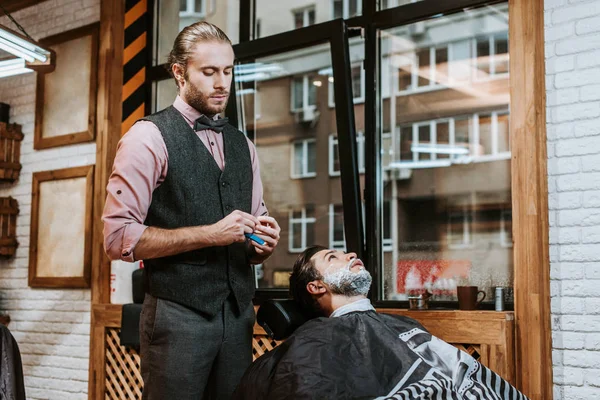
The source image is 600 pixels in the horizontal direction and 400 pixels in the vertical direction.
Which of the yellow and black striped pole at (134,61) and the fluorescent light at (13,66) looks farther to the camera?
the yellow and black striped pole at (134,61)

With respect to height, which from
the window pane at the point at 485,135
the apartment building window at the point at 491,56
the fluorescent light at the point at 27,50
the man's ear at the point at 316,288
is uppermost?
the apartment building window at the point at 491,56

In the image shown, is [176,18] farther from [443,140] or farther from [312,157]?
[312,157]

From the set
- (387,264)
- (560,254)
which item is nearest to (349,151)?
(387,264)

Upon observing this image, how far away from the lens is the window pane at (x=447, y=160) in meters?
3.79

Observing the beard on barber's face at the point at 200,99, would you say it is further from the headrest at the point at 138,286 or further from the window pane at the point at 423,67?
the window pane at the point at 423,67

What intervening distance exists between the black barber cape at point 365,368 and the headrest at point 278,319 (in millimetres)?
56

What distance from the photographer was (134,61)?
4516 millimetres

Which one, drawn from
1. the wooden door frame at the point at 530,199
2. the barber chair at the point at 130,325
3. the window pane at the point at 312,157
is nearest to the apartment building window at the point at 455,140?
the wooden door frame at the point at 530,199

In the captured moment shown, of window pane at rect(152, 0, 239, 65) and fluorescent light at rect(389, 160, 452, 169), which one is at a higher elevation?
window pane at rect(152, 0, 239, 65)

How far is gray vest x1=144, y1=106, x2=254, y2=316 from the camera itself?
6.75 ft

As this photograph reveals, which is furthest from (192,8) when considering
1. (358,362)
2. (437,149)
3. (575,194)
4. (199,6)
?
(358,362)

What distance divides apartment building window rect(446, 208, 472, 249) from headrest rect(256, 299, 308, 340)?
2025 millimetres

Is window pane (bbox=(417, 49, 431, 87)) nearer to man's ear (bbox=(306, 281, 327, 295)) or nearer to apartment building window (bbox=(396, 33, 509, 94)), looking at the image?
apartment building window (bbox=(396, 33, 509, 94))

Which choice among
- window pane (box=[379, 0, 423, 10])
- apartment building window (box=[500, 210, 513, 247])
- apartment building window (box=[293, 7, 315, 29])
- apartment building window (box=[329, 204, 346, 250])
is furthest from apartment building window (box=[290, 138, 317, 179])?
window pane (box=[379, 0, 423, 10])
